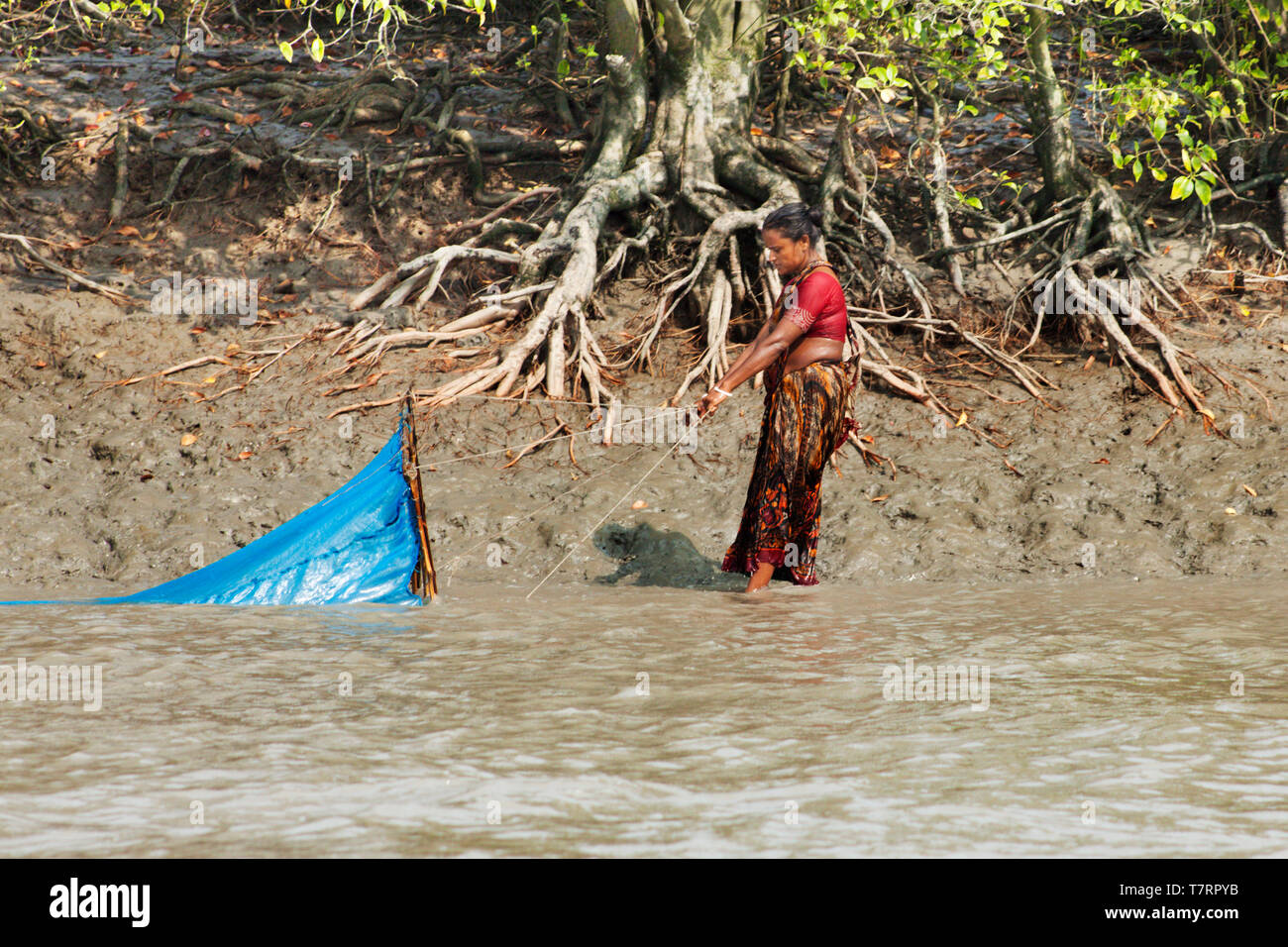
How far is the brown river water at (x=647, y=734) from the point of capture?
230cm

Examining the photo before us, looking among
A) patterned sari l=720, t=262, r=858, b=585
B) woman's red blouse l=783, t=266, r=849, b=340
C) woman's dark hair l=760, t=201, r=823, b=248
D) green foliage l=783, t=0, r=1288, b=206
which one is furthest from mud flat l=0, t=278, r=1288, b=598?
woman's dark hair l=760, t=201, r=823, b=248

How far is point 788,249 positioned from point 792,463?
91cm

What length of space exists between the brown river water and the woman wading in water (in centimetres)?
53

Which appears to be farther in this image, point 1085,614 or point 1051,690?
point 1085,614

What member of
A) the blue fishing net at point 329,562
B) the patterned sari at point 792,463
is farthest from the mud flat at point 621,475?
the blue fishing net at point 329,562

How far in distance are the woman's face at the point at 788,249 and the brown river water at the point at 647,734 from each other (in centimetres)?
148

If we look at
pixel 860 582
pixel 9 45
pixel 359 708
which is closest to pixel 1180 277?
pixel 860 582

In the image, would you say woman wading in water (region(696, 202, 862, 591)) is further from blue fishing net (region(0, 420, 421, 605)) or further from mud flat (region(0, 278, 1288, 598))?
blue fishing net (region(0, 420, 421, 605))

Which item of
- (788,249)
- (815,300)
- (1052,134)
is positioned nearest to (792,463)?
(815,300)

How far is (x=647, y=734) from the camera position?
2.99 m

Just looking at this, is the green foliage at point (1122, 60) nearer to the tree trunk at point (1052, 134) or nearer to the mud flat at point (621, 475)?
the tree trunk at point (1052, 134)

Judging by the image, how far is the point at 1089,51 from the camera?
8.25 meters
